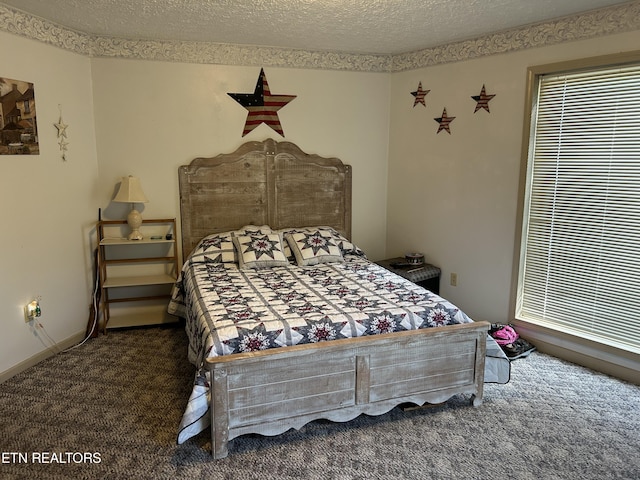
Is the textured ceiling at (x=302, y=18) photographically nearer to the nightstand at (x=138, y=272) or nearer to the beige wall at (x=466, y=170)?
the beige wall at (x=466, y=170)

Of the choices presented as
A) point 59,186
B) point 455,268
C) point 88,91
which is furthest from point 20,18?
point 455,268

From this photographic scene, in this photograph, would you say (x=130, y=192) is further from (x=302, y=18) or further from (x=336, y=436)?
(x=336, y=436)

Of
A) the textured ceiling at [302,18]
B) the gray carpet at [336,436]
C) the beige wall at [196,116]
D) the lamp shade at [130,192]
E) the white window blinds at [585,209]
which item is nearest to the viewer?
the gray carpet at [336,436]

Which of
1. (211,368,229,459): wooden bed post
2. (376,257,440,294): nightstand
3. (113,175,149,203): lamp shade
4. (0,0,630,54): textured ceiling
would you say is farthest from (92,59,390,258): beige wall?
(211,368,229,459): wooden bed post

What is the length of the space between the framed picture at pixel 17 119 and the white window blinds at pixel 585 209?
11.7 ft

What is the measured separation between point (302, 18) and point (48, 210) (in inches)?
89.6

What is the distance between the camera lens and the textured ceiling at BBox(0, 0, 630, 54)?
9.72 ft

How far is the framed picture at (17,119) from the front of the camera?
303cm

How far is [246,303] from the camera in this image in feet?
9.41

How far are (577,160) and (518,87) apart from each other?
71cm

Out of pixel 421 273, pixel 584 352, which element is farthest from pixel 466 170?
pixel 584 352

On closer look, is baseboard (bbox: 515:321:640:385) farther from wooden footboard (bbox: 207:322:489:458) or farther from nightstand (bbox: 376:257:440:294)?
wooden footboard (bbox: 207:322:489:458)

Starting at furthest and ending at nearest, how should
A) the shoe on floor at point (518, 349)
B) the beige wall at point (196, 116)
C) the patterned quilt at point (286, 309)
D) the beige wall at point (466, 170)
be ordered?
the beige wall at point (196, 116)
the beige wall at point (466, 170)
the shoe on floor at point (518, 349)
the patterned quilt at point (286, 309)

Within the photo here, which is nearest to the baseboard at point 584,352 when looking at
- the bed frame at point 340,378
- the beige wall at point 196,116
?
the bed frame at point 340,378
